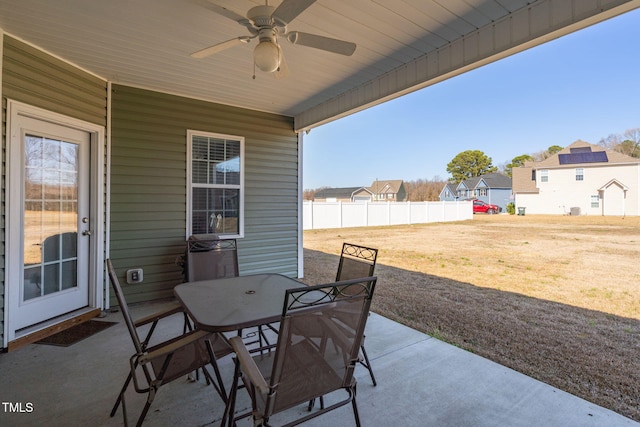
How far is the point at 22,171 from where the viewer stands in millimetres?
2758

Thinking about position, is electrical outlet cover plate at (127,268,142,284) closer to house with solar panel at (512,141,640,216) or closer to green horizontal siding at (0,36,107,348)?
green horizontal siding at (0,36,107,348)

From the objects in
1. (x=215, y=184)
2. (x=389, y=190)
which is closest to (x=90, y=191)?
(x=215, y=184)

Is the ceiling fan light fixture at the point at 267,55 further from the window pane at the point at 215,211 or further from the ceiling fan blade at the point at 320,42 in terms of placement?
the window pane at the point at 215,211

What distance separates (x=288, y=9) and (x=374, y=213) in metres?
13.5

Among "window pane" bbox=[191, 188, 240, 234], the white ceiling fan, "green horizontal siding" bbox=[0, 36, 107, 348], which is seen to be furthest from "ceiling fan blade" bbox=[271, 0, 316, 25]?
"window pane" bbox=[191, 188, 240, 234]

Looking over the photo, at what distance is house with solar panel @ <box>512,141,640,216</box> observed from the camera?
59.5ft

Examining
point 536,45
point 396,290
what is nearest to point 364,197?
point 396,290

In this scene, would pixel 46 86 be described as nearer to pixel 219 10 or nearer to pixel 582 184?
pixel 219 10

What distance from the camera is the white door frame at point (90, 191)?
2607 mm

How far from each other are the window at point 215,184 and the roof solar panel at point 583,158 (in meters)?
24.5

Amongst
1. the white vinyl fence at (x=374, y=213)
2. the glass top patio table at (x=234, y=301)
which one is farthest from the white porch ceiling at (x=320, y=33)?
the white vinyl fence at (x=374, y=213)

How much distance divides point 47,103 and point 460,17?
3798 millimetres

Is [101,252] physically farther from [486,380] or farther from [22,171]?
[486,380]

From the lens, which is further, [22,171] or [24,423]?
[22,171]
